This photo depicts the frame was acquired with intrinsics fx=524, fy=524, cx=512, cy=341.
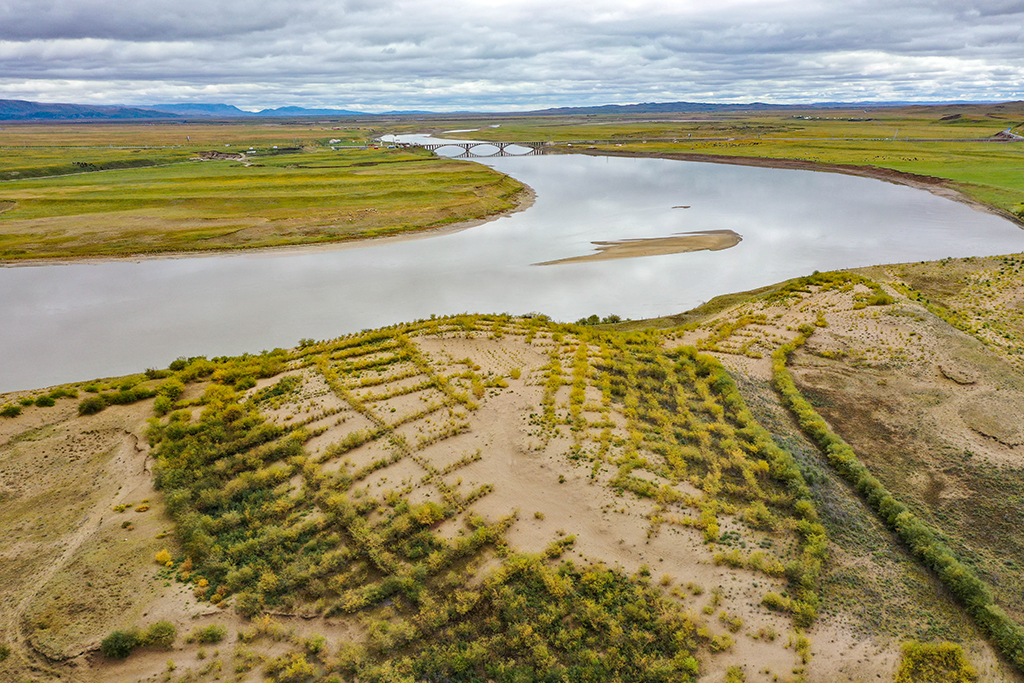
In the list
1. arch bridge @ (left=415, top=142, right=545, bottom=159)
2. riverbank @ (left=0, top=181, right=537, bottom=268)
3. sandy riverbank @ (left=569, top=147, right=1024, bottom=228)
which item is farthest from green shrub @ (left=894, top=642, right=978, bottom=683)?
arch bridge @ (left=415, top=142, right=545, bottom=159)

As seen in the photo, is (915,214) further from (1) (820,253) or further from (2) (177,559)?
(2) (177,559)

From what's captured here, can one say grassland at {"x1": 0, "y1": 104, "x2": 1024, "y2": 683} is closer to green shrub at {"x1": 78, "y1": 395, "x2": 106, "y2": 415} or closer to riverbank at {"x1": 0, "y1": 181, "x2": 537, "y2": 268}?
green shrub at {"x1": 78, "y1": 395, "x2": 106, "y2": 415}

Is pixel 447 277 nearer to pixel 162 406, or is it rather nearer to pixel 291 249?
pixel 291 249

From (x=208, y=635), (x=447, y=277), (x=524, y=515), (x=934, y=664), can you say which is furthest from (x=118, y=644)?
(x=447, y=277)

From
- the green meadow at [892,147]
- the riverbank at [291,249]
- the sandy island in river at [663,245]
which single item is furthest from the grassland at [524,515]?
the green meadow at [892,147]

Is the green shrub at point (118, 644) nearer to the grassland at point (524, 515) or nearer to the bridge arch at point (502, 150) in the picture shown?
the grassland at point (524, 515)

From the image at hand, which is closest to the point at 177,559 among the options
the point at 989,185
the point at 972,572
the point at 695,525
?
the point at 695,525
